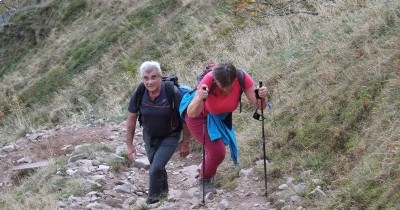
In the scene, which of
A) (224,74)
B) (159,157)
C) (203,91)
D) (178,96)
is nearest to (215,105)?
(203,91)

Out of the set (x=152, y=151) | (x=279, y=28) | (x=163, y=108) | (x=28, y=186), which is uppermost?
(x=279, y=28)

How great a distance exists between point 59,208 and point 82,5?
75.8 ft

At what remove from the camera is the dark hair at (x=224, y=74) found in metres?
5.52

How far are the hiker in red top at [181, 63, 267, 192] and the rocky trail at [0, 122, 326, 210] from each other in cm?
38

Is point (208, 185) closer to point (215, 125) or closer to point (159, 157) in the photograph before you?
point (159, 157)

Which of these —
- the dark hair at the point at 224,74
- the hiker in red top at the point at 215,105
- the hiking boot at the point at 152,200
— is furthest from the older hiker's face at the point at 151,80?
the hiking boot at the point at 152,200

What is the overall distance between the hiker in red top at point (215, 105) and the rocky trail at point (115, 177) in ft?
1.24

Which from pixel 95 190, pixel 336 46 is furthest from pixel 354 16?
pixel 95 190

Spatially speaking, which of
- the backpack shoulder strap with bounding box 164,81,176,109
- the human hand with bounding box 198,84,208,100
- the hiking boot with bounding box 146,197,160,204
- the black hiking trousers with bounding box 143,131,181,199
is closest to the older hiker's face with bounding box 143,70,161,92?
the backpack shoulder strap with bounding box 164,81,176,109

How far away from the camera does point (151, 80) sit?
20.4ft

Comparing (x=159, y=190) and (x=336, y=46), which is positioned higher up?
(x=336, y=46)

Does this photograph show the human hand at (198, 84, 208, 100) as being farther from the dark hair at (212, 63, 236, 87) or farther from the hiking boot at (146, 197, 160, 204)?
the hiking boot at (146, 197, 160, 204)

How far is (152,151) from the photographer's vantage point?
667 centimetres

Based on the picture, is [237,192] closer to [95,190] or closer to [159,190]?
[159,190]
